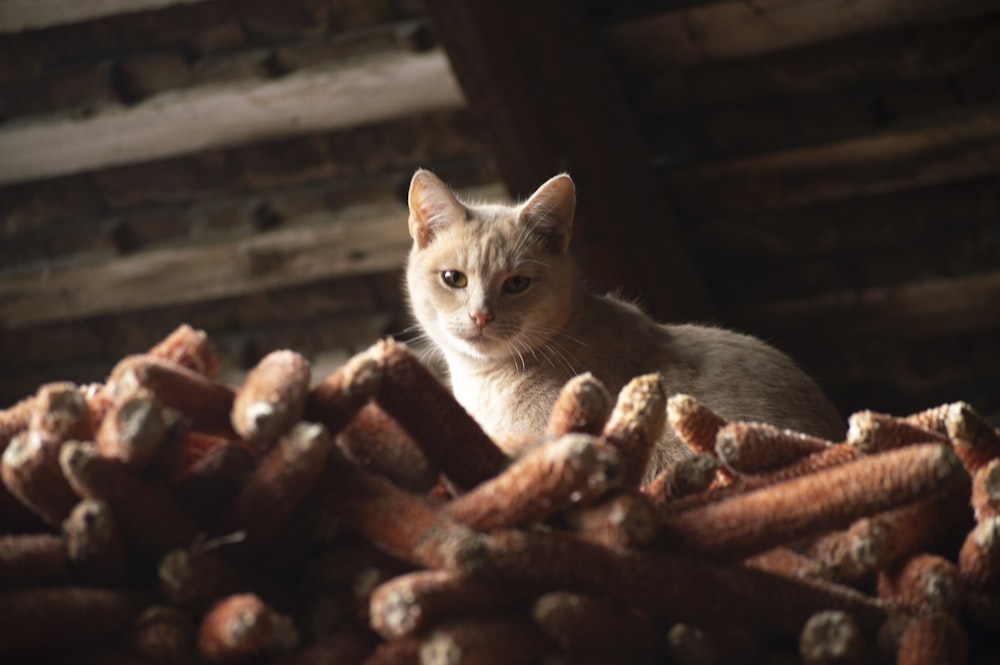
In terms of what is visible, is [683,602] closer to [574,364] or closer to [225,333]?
[574,364]

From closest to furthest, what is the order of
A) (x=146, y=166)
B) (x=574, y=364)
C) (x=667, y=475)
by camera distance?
(x=667, y=475), (x=574, y=364), (x=146, y=166)

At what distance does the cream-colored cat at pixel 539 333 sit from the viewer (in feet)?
7.76

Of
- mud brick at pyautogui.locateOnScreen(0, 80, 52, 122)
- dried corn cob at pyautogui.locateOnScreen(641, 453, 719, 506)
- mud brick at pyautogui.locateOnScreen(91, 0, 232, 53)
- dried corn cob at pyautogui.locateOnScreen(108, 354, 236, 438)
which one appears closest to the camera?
dried corn cob at pyautogui.locateOnScreen(108, 354, 236, 438)

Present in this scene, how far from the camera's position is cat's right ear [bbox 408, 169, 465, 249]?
259cm

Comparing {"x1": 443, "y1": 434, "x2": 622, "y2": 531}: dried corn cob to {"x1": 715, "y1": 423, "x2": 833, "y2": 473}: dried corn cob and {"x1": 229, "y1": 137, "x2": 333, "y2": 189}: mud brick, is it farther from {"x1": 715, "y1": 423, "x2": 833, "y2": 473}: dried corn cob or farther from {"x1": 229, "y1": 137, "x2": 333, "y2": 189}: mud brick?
{"x1": 229, "y1": 137, "x2": 333, "y2": 189}: mud brick

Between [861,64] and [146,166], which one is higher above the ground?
[146,166]

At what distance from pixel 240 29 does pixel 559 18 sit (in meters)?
A: 0.98

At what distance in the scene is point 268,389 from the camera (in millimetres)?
950

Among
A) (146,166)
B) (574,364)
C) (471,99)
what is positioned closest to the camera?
(574,364)

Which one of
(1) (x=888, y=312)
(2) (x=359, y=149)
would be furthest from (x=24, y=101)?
(1) (x=888, y=312)

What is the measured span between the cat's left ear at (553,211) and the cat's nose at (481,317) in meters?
0.27

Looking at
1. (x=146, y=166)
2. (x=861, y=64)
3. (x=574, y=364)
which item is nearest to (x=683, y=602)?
(x=574, y=364)

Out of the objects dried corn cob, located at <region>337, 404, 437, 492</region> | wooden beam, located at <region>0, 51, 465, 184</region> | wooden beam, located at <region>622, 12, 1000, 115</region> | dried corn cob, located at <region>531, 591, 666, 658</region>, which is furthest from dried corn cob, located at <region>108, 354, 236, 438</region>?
wooden beam, located at <region>622, 12, 1000, 115</region>

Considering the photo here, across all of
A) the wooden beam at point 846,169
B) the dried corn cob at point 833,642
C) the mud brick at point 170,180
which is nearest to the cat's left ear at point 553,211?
the wooden beam at point 846,169
